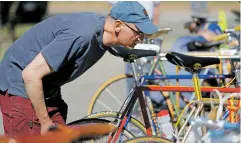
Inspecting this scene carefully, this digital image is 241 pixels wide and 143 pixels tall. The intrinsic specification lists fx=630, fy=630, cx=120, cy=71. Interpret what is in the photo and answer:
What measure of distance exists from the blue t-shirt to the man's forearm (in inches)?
5.5

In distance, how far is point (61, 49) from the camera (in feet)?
12.2

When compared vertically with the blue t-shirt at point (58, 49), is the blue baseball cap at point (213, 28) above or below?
below

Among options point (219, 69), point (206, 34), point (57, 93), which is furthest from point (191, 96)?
point (57, 93)

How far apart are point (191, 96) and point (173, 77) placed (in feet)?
3.71

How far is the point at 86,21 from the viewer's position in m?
3.90

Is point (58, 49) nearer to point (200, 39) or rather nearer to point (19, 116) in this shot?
point (19, 116)

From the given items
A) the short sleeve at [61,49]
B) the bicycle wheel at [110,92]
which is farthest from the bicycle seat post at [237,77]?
the short sleeve at [61,49]

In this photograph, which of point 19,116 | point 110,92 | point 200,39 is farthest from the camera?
point 200,39

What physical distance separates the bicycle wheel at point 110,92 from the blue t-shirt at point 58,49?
2372mm

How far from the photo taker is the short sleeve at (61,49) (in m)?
3.72

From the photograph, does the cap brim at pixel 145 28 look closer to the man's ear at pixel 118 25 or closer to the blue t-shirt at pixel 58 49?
the man's ear at pixel 118 25

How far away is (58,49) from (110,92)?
2.94 meters

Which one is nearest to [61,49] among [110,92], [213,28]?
[110,92]

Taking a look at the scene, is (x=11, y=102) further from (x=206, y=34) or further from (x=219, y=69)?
(x=206, y=34)
